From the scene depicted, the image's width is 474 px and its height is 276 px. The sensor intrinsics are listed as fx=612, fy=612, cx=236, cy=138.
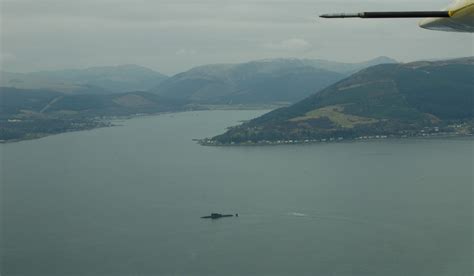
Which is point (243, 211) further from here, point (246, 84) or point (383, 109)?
point (246, 84)

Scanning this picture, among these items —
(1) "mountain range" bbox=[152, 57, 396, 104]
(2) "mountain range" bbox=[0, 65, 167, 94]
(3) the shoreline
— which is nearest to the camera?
(3) the shoreline

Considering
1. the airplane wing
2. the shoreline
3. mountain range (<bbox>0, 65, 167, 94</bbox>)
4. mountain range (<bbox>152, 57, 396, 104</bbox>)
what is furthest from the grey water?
mountain range (<bbox>0, 65, 167, 94</bbox>)

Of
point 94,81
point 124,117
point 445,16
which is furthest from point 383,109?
point 94,81

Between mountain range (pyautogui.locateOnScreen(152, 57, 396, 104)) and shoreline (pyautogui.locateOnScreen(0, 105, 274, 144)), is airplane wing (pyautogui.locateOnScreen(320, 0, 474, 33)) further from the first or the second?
mountain range (pyautogui.locateOnScreen(152, 57, 396, 104))

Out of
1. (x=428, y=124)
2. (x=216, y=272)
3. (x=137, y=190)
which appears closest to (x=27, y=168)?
(x=137, y=190)

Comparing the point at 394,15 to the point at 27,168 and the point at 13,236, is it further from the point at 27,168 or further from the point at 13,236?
the point at 27,168

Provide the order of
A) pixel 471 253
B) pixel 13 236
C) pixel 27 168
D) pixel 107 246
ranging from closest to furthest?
1. pixel 471 253
2. pixel 107 246
3. pixel 13 236
4. pixel 27 168
